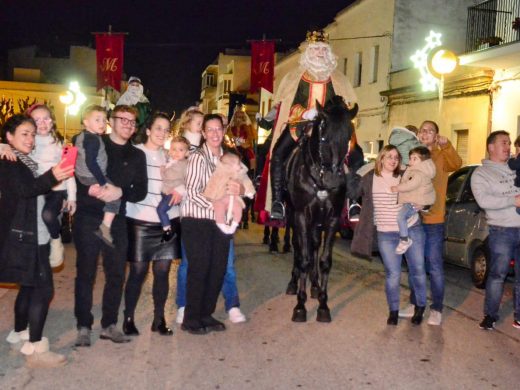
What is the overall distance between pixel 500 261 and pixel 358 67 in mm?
24633

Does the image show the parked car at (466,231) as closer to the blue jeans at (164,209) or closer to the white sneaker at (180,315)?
the white sneaker at (180,315)

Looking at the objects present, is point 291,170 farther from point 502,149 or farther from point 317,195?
point 502,149

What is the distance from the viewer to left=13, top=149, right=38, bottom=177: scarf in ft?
17.5

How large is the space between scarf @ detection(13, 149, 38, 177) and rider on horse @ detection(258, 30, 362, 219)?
324cm

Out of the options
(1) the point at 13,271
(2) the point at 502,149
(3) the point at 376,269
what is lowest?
(3) the point at 376,269

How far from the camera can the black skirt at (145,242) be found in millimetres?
6336

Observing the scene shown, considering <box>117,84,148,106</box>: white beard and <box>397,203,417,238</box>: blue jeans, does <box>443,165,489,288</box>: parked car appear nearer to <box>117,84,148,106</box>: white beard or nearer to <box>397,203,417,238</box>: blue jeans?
<box>397,203,417,238</box>: blue jeans

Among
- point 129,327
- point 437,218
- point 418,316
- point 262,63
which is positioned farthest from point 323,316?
point 262,63

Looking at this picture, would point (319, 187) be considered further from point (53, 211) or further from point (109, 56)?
point (109, 56)

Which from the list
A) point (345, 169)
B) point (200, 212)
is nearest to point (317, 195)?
point (345, 169)

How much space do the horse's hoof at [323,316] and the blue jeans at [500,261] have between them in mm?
1700

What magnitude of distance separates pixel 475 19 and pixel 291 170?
51.2ft

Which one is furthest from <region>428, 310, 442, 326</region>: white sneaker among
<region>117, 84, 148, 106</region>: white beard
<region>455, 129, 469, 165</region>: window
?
<region>455, 129, 469, 165</region>: window

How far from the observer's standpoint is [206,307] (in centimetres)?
684
